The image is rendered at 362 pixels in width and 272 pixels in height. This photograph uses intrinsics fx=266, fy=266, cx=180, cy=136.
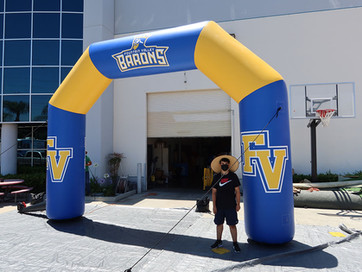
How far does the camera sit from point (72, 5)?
41.1ft

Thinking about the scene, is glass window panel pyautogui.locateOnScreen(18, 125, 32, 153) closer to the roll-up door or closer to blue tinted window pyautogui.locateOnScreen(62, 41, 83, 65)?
blue tinted window pyautogui.locateOnScreen(62, 41, 83, 65)

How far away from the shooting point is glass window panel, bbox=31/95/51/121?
12188 mm

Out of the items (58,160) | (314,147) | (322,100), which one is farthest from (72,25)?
(314,147)

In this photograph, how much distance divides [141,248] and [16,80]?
437 inches

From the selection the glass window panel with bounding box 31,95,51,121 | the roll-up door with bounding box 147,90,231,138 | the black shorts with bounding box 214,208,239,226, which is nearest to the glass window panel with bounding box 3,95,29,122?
the glass window panel with bounding box 31,95,51,121

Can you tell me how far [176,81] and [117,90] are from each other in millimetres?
2943

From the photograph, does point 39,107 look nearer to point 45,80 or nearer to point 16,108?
point 16,108

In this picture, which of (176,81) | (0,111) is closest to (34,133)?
(0,111)

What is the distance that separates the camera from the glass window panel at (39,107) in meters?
12.2

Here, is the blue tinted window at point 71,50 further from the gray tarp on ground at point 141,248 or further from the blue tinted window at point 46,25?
the gray tarp on ground at point 141,248

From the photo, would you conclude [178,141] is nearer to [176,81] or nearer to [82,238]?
Result: [176,81]

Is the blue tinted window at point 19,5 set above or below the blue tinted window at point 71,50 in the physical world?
above

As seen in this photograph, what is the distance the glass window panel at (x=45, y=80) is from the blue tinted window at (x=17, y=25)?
1920 millimetres

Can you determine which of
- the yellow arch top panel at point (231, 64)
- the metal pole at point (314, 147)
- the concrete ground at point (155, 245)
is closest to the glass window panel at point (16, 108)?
the concrete ground at point (155, 245)
